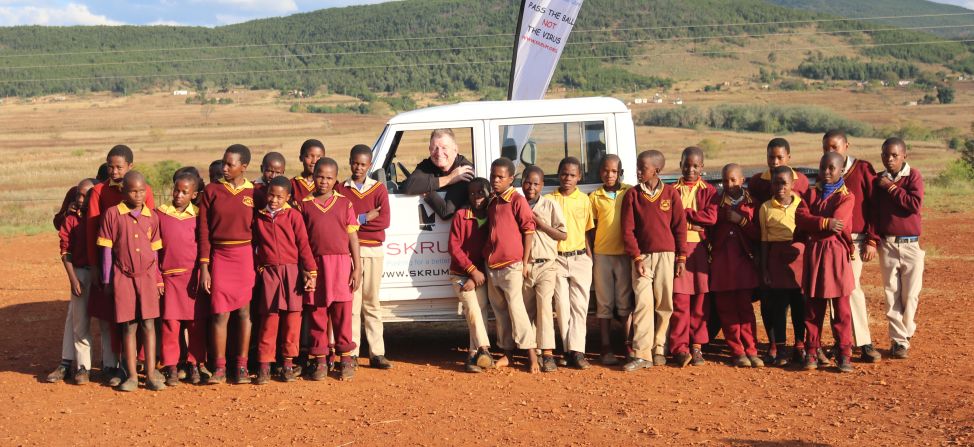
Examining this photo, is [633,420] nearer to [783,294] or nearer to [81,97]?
[783,294]

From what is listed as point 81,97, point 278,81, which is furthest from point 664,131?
point 81,97

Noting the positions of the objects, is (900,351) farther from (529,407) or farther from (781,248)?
(529,407)

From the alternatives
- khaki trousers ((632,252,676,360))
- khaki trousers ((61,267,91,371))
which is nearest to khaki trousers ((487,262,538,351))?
khaki trousers ((632,252,676,360))

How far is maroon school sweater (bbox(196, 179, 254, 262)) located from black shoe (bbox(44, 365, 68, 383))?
153 centimetres

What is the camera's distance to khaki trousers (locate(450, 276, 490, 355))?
7586 mm

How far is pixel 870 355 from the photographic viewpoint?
7637mm

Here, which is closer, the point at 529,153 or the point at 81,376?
the point at 81,376

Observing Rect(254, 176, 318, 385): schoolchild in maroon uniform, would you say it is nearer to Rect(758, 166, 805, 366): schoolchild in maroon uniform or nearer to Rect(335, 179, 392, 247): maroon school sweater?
Rect(335, 179, 392, 247): maroon school sweater

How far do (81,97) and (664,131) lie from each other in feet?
172

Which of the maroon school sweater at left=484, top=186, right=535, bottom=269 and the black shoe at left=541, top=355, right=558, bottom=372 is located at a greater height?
the maroon school sweater at left=484, top=186, right=535, bottom=269

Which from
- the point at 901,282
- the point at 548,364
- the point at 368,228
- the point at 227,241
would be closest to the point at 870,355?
the point at 901,282

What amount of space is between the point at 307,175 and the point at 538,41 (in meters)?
4.44

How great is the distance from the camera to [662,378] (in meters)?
7.38

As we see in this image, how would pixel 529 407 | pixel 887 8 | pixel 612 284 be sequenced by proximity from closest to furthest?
pixel 529 407 → pixel 612 284 → pixel 887 8
